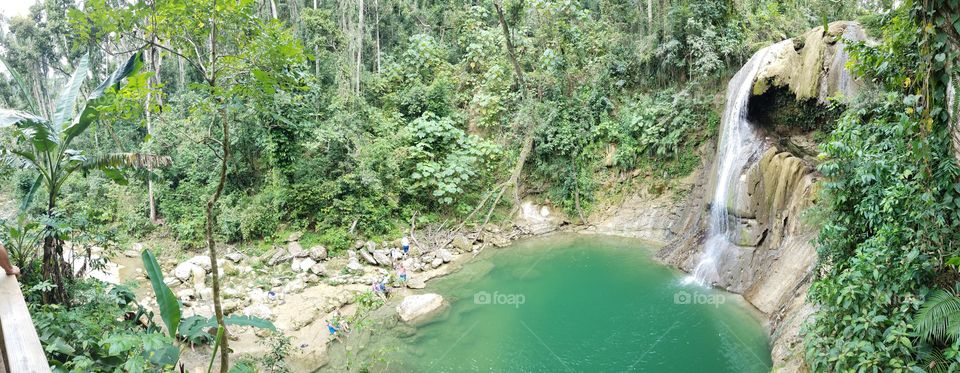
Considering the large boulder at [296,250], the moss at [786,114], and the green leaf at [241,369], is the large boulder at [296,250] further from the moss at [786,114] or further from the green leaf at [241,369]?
the moss at [786,114]

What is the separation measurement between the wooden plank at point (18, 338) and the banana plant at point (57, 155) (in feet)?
12.4

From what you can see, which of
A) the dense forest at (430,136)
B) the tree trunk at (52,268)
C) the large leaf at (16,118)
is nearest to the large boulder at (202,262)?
the dense forest at (430,136)

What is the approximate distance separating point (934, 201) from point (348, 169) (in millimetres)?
10956

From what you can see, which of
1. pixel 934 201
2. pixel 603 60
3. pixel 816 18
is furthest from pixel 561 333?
pixel 816 18

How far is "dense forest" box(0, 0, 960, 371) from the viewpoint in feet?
13.6

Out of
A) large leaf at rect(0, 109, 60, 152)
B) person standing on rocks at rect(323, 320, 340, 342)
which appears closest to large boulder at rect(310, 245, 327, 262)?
person standing on rocks at rect(323, 320, 340, 342)

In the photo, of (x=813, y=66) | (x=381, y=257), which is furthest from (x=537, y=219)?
(x=813, y=66)

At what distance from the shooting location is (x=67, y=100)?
5.60 m

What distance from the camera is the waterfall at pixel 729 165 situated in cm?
967

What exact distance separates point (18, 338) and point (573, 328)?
24.9ft

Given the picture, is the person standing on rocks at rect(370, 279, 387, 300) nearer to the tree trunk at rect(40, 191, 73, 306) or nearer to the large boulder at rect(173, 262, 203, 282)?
the large boulder at rect(173, 262, 203, 282)

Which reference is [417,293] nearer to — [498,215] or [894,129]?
[498,215]

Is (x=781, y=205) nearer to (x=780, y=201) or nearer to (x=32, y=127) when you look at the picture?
(x=780, y=201)

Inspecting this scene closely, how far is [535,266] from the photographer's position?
11.1 m
